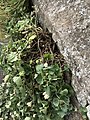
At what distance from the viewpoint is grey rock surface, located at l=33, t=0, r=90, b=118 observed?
47.5 inches

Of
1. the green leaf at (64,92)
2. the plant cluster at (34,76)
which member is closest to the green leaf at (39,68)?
the plant cluster at (34,76)

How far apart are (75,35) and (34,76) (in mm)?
387

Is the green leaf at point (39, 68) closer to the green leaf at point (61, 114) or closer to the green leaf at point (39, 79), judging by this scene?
the green leaf at point (39, 79)

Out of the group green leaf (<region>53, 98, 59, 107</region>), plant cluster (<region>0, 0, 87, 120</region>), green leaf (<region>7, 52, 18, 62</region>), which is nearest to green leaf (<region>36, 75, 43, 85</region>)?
plant cluster (<region>0, 0, 87, 120</region>)

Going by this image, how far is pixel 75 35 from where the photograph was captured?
4.16ft

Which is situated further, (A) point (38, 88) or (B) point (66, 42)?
(A) point (38, 88)

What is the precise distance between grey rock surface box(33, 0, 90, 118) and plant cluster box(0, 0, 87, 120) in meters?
0.12

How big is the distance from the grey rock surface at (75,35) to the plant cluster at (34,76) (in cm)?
12

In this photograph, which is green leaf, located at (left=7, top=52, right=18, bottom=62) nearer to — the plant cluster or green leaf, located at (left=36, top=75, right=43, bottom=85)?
the plant cluster

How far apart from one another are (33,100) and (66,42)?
0.43 meters

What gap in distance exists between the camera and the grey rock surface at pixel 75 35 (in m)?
1.21

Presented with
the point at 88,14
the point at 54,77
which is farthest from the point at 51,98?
the point at 88,14

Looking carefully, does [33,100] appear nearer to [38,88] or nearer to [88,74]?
[38,88]

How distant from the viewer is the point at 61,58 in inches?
58.5
